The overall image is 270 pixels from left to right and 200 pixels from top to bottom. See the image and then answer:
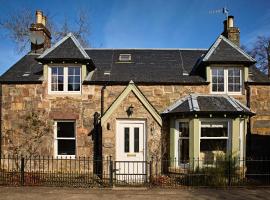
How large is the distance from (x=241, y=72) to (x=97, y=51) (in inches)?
353

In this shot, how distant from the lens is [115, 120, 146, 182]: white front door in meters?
14.5

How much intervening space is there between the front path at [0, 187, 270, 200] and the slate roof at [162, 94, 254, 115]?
3771 mm

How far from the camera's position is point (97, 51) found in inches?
780

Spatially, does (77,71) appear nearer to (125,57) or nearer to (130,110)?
(125,57)

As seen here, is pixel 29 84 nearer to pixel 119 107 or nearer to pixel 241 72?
pixel 119 107

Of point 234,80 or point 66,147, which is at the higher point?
point 234,80

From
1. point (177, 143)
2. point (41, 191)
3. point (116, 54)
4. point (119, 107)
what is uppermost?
point (116, 54)

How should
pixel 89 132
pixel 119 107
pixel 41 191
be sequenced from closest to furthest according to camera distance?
pixel 41 191
pixel 119 107
pixel 89 132

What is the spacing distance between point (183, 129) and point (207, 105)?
1674mm

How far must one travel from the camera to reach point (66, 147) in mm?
16109

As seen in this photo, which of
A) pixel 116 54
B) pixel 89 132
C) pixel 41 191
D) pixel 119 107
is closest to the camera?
pixel 41 191

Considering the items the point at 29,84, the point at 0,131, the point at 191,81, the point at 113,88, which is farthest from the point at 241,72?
the point at 0,131

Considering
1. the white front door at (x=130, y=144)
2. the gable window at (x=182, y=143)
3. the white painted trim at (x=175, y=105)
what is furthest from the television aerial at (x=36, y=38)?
the gable window at (x=182, y=143)

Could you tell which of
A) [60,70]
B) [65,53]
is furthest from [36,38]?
[60,70]
